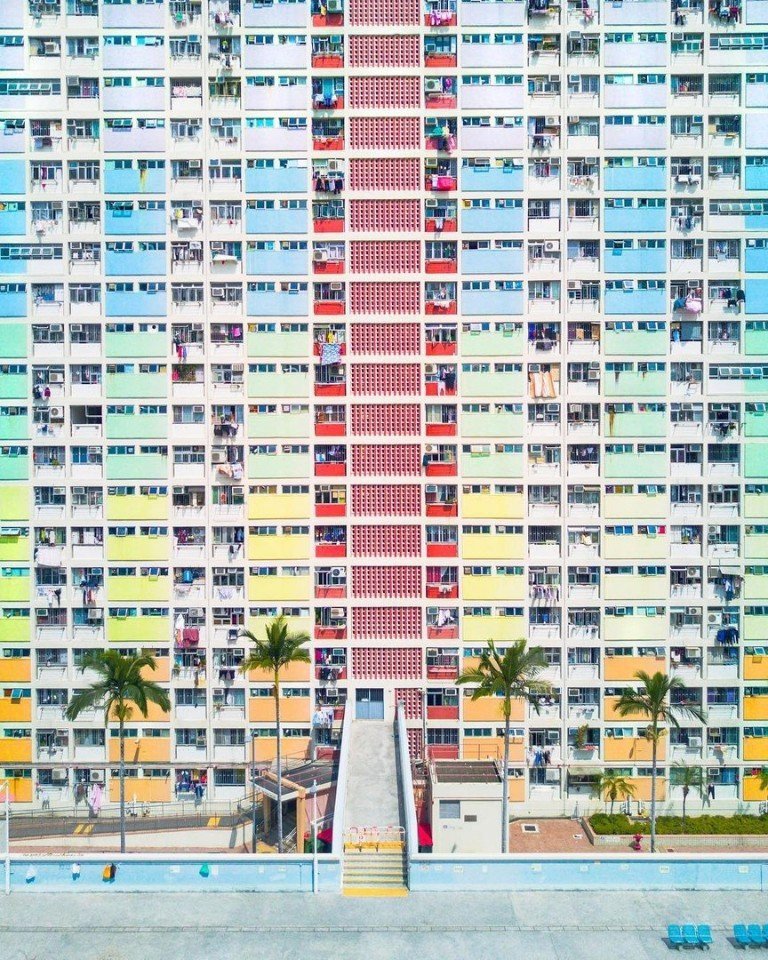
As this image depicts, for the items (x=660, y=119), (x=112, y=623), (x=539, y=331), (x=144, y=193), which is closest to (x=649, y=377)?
(x=539, y=331)

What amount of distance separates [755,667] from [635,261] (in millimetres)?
19080

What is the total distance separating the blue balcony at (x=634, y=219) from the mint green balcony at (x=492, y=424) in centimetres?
935

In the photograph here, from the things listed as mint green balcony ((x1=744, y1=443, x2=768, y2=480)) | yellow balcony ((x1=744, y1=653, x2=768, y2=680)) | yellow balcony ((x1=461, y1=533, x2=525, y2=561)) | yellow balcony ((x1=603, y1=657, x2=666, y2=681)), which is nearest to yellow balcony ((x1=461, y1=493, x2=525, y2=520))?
yellow balcony ((x1=461, y1=533, x2=525, y2=561))

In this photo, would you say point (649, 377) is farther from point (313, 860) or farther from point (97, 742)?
point (97, 742)

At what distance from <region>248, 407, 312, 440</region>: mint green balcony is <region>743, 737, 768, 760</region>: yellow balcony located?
2427 cm

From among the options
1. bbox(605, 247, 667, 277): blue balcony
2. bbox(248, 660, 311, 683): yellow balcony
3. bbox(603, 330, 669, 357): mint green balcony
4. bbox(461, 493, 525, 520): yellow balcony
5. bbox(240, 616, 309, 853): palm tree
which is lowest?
bbox(248, 660, 311, 683): yellow balcony

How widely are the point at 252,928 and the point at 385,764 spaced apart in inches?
475

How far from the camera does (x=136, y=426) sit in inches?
1625

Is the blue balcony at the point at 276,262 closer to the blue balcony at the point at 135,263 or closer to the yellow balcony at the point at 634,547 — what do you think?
the blue balcony at the point at 135,263

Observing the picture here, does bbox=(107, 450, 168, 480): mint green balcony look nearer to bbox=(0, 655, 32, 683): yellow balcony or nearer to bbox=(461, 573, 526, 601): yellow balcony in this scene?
bbox=(0, 655, 32, 683): yellow balcony

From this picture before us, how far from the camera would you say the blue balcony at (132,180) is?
40719 millimetres

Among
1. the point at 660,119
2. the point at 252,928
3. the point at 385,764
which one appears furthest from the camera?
the point at 660,119

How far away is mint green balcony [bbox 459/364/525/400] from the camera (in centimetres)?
4106

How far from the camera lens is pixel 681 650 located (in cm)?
4169
